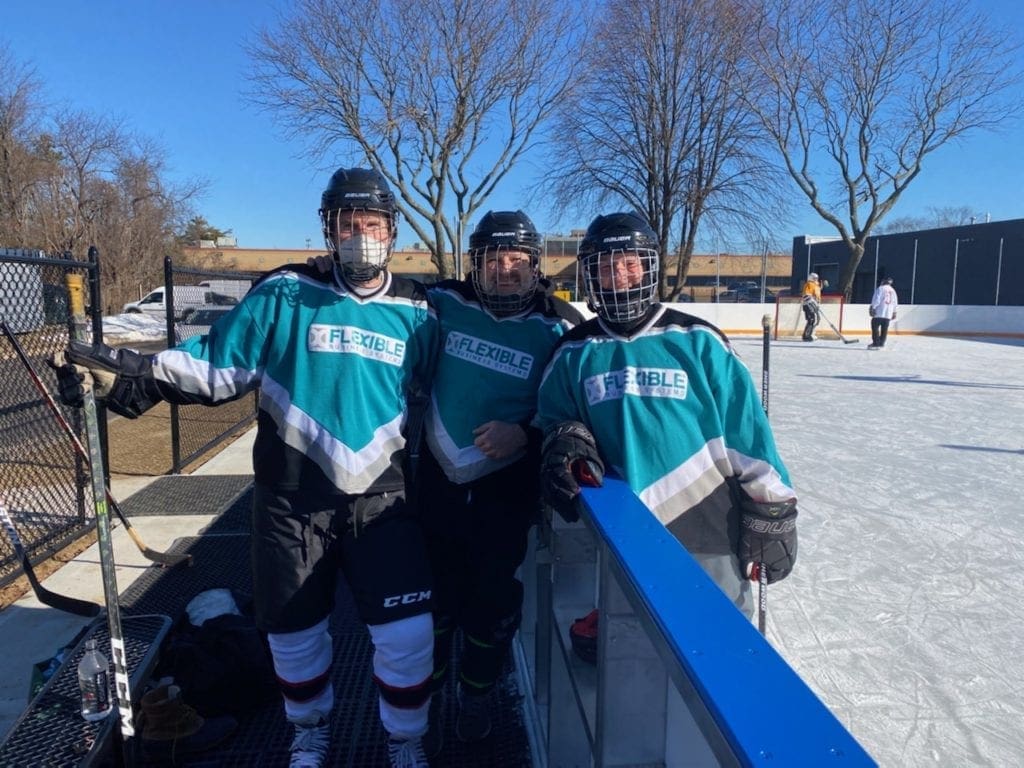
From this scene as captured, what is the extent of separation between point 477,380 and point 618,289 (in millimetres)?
528

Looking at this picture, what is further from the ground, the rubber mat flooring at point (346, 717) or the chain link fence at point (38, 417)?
the chain link fence at point (38, 417)

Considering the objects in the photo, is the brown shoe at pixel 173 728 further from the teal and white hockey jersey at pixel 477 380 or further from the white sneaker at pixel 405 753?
the teal and white hockey jersey at pixel 477 380

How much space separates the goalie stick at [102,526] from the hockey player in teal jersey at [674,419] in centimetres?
114

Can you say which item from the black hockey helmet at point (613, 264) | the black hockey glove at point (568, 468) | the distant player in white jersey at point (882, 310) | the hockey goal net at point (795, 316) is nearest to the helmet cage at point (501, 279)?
the black hockey helmet at point (613, 264)

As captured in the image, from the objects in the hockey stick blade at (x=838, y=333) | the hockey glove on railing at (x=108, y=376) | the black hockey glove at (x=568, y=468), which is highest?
the hockey glove on railing at (x=108, y=376)

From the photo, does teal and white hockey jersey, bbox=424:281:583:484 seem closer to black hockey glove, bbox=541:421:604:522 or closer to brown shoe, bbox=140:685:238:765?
black hockey glove, bbox=541:421:604:522

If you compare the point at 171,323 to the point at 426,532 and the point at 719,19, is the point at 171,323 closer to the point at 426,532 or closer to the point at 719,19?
the point at 426,532

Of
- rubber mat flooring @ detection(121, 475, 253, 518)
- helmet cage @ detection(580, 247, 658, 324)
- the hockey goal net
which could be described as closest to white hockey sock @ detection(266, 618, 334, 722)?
helmet cage @ detection(580, 247, 658, 324)

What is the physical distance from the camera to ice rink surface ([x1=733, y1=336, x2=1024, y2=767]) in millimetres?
2285

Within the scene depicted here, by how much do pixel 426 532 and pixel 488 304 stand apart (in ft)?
2.50

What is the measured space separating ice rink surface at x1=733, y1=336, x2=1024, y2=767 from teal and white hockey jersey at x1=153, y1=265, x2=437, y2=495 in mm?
1385

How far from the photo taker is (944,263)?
2941 cm

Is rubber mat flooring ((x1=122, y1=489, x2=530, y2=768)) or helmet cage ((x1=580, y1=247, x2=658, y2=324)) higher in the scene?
helmet cage ((x1=580, y1=247, x2=658, y2=324))

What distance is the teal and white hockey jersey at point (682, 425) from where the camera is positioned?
1.83 meters
